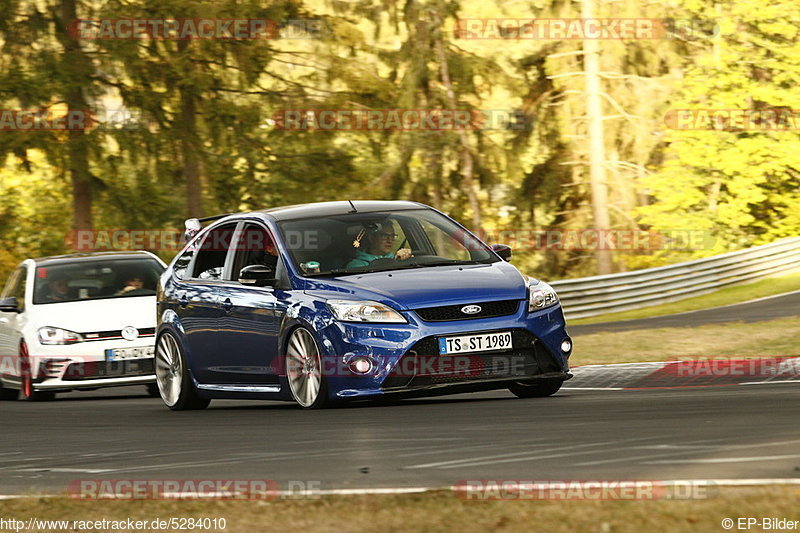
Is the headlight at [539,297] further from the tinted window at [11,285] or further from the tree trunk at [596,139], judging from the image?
the tree trunk at [596,139]

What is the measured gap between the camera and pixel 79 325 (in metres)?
15.6

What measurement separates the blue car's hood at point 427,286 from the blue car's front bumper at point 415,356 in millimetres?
153

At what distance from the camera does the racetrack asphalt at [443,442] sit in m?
7.05

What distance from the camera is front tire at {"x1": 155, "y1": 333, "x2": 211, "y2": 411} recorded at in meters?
12.7

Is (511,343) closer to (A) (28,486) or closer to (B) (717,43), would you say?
(A) (28,486)

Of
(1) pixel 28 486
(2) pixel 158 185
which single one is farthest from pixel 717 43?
(1) pixel 28 486

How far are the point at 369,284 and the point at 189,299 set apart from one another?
253 cm

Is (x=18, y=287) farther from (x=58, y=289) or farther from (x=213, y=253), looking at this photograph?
(x=213, y=253)

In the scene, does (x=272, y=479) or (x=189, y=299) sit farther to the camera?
(x=189, y=299)

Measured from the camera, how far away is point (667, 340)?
18.5 m

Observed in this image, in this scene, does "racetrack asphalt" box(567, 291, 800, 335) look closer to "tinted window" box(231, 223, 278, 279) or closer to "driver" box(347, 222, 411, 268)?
"tinted window" box(231, 223, 278, 279)

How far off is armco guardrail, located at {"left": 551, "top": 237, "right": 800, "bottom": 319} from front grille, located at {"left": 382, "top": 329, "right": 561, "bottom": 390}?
1700cm

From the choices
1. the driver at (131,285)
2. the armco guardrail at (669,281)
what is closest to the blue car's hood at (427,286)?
the driver at (131,285)

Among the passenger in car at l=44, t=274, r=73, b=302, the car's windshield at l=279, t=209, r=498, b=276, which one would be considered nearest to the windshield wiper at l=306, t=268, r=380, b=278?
the car's windshield at l=279, t=209, r=498, b=276
